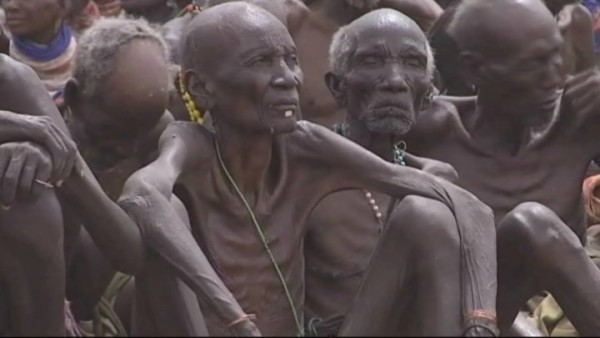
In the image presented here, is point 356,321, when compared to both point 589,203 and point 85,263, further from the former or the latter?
point 589,203

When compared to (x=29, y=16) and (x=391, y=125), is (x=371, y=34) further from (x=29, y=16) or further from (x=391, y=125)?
(x=29, y=16)

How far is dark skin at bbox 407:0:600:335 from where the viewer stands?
666 cm

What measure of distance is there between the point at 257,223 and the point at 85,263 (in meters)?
0.45

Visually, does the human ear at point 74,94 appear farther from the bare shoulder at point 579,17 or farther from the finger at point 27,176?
the bare shoulder at point 579,17

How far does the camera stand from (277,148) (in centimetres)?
600

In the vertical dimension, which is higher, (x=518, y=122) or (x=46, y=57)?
(x=518, y=122)

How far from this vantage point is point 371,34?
634 cm

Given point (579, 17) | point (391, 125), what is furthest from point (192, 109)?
point (579, 17)

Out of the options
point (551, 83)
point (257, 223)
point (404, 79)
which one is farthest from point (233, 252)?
point (551, 83)

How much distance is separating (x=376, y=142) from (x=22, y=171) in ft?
4.09

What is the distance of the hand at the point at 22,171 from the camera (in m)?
Answer: 5.41

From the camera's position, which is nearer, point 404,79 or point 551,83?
point 404,79

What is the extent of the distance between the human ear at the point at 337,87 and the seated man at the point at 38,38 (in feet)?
3.41

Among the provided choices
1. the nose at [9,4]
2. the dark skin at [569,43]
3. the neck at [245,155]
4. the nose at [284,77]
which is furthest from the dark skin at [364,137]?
the nose at [9,4]
